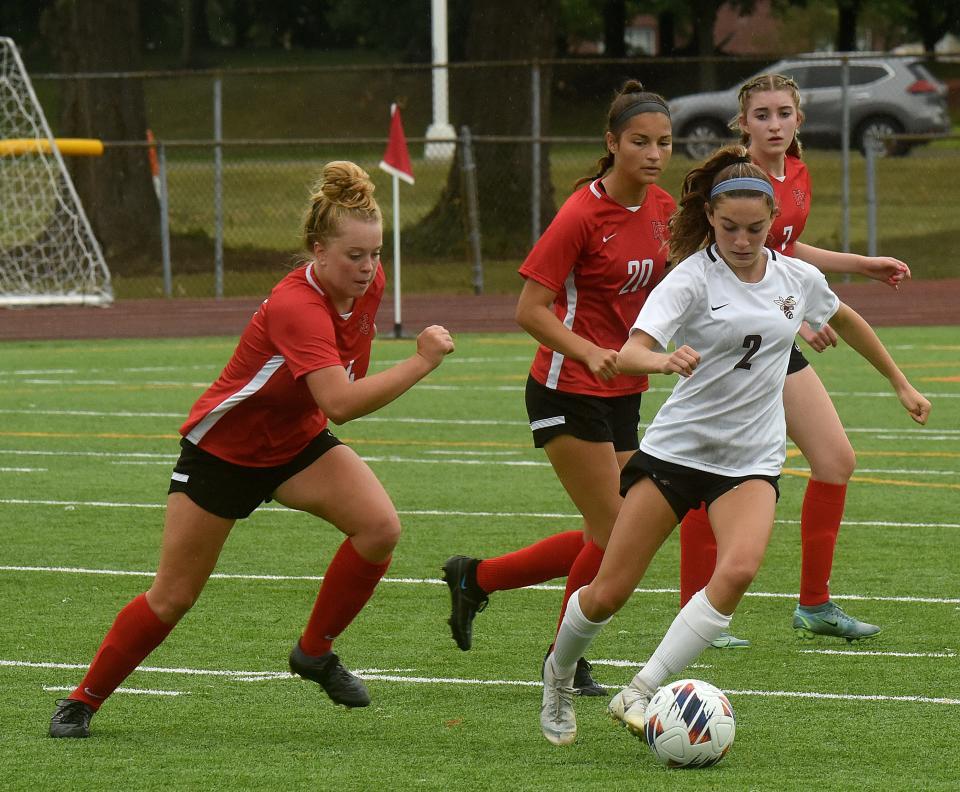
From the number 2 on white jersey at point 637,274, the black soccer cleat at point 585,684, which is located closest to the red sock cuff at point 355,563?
the black soccer cleat at point 585,684

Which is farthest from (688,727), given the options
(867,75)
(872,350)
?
(867,75)

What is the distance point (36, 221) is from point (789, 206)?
18734 millimetres

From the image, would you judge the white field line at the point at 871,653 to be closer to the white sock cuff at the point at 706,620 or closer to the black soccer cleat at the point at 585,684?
the black soccer cleat at the point at 585,684

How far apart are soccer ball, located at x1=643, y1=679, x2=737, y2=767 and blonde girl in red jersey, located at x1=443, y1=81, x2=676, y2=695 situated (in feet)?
3.25

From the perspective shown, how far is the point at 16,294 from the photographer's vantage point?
2356cm

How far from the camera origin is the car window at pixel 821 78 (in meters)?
31.4

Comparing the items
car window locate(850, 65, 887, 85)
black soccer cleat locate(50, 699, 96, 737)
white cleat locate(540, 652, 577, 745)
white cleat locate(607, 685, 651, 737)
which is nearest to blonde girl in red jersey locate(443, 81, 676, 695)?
white cleat locate(540, 652, 577, 745)

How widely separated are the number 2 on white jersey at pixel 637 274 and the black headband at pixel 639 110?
1.60 ft

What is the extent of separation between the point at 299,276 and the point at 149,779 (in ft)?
5.23

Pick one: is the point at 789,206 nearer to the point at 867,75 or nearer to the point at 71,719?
the point at 71,719

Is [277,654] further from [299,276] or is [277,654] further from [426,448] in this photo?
[426,448]

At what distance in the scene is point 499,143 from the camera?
26297 millimetres

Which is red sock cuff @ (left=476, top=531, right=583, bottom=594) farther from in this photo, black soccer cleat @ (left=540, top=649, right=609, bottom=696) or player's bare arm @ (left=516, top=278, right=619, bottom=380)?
player's bare arm @ (left=516, top=278, right=619, bottom=380)

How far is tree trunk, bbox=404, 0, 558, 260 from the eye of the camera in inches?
1019
